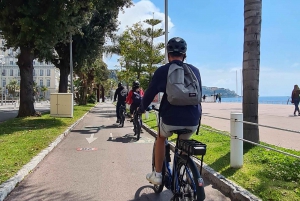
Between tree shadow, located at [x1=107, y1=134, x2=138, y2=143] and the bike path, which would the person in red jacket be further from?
the bike path

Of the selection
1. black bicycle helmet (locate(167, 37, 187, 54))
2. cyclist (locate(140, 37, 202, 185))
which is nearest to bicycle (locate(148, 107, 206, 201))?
cyclist (locate(140, 37, 202, 185))

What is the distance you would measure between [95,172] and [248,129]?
355 centimetres

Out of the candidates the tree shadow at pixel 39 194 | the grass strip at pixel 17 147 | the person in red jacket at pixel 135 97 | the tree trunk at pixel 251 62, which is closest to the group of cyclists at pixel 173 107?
the tree shadow at pixel 39 194

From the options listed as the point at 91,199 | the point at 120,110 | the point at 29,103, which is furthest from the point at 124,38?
the point at 91,199

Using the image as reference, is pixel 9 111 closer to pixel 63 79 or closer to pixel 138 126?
pixel 63 79

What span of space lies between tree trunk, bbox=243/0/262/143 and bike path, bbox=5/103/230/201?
7.92 ft

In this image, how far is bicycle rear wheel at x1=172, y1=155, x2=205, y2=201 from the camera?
3228 mm

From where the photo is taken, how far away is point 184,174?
11.8 feet

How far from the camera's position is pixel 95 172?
6.21m

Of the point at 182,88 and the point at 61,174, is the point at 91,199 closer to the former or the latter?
the point at 61,174

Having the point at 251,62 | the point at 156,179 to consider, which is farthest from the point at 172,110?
the point at 251,62

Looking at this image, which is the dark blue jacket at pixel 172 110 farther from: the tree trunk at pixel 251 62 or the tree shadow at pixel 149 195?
the tree trunk at pixel 251 62

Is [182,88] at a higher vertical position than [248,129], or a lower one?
higher

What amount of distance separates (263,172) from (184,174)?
2.43 meters
